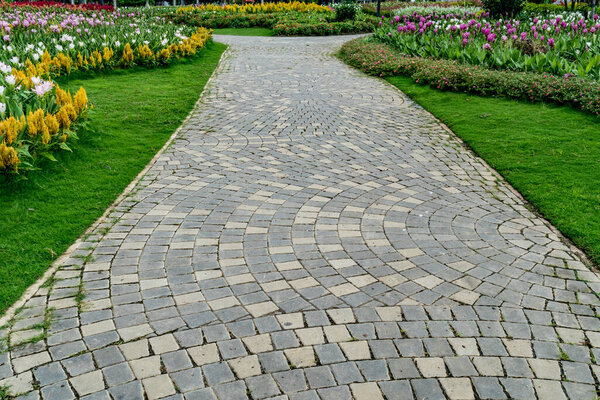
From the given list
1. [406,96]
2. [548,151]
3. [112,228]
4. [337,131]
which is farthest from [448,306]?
[406,96]

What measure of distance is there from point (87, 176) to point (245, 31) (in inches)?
748

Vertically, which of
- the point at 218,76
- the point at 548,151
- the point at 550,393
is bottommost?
the point at 550,393

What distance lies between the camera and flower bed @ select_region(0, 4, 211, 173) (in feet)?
18.9

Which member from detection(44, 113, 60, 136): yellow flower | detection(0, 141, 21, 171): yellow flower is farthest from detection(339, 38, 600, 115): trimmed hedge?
detection(0, 141, 21, 171): yellow flower

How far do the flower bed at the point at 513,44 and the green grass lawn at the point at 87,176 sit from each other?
20.7 ft

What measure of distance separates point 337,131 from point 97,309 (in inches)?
211

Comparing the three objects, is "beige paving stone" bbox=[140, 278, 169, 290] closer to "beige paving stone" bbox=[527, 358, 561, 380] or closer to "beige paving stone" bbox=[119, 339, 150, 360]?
"beige paving stone" bbox=[119, 339, 150, 360]

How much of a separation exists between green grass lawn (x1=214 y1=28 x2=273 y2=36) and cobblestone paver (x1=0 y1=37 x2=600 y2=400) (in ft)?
54.9

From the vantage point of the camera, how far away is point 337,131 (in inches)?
323

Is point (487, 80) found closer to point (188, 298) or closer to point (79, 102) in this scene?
point (79, 102)

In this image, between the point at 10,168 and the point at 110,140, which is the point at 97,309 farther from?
the point at 110,140

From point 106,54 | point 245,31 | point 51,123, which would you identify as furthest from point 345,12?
point 51,123

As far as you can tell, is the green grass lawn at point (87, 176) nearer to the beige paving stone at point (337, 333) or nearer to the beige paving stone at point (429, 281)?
the beige paving stone at point (337, 333)

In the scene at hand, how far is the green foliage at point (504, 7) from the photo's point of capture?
17953mm
